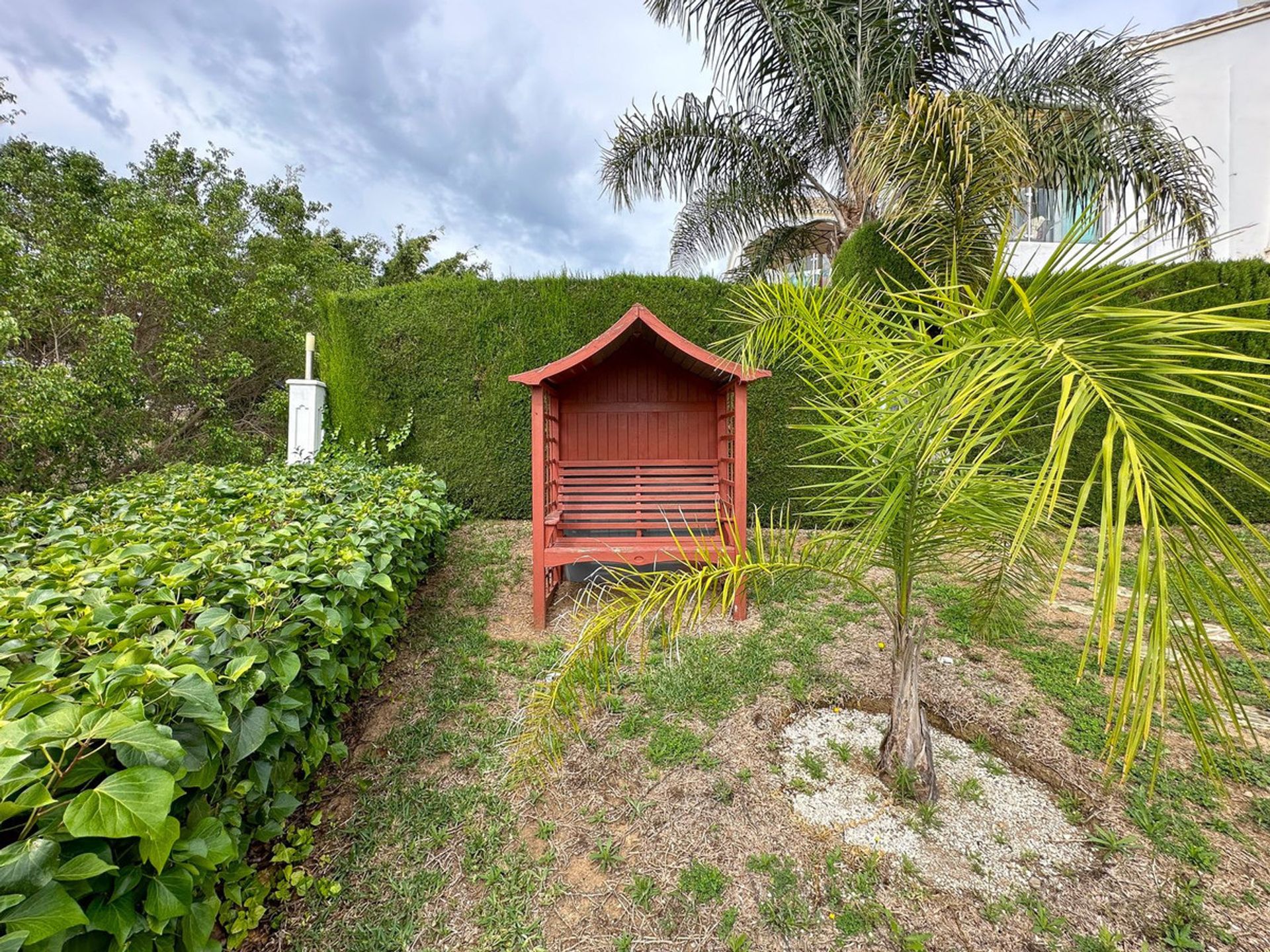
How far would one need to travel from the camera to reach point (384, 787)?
1.99 metres

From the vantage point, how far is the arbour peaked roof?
10.0ft

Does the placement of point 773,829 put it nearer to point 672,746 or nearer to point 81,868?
point 672,746

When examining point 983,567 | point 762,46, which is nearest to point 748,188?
point 762,46

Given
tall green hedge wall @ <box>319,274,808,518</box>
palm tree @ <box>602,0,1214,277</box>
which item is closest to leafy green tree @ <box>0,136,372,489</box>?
tall green hedge wall @ <box>319,274,808,518</box>

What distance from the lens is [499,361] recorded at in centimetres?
529

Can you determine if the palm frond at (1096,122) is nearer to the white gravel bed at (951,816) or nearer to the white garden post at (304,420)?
the white gravel bed at (951,816)

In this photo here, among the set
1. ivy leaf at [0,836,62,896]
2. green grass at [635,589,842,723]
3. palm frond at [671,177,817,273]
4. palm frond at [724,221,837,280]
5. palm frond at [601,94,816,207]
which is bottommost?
green grass at [635,589,842,723]

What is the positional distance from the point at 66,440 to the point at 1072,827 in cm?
858

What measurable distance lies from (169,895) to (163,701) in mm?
346

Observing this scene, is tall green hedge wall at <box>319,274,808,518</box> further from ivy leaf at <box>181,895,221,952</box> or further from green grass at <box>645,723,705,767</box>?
ivy leaf at <box>181,895,221,952</box>

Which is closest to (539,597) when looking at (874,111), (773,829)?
(773,829)

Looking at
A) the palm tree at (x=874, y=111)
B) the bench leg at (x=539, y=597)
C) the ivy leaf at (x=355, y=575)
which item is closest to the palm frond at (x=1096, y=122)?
the palm tree at (x=874, y=111)

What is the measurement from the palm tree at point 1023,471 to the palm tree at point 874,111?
2923mm

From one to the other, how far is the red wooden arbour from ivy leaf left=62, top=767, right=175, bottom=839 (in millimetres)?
2436
